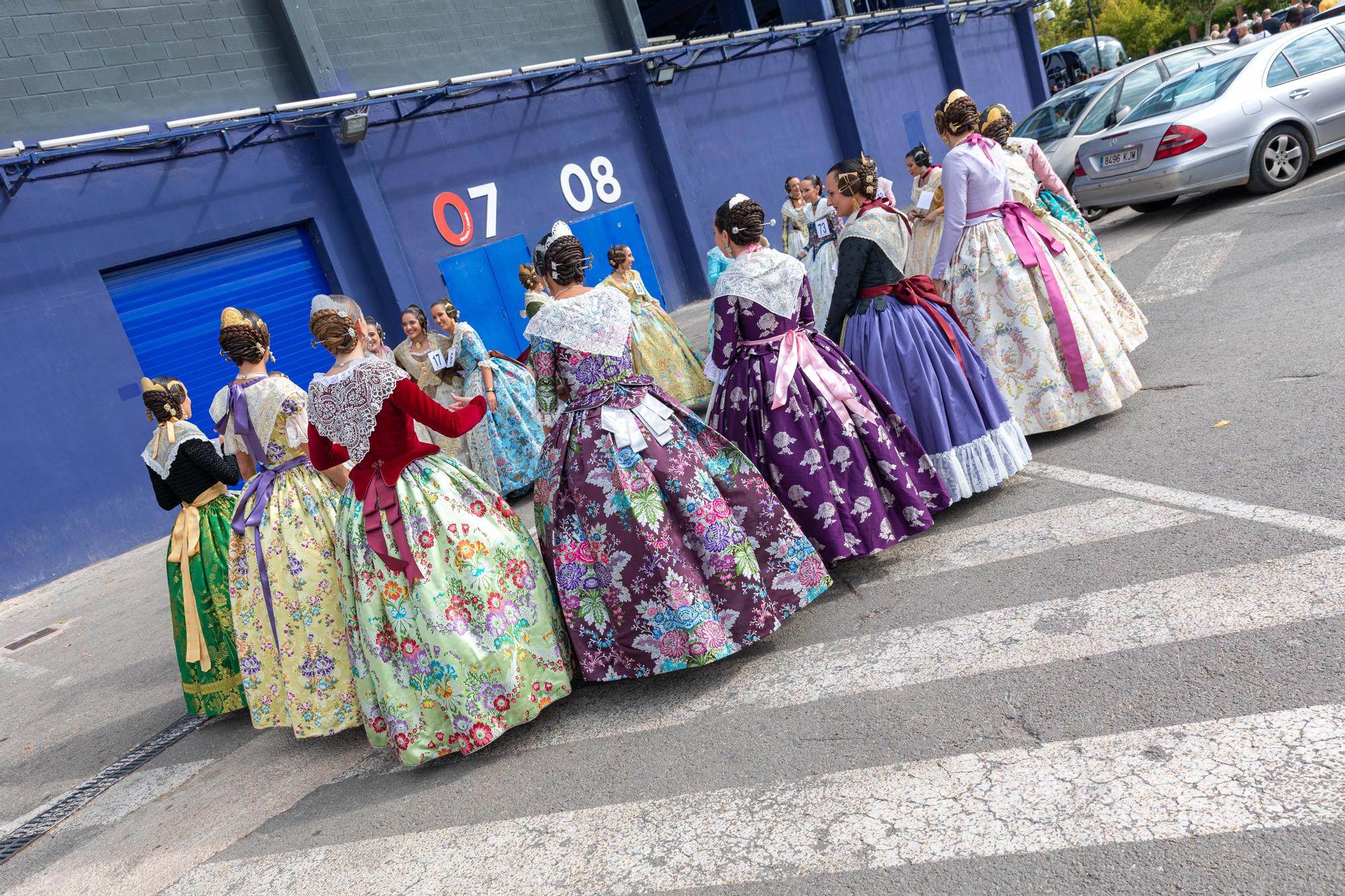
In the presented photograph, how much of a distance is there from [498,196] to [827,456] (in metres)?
10.7

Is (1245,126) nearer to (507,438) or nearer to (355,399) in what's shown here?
(507,438)

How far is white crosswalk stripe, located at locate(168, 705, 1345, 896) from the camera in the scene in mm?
2508

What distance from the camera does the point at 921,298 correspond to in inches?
209

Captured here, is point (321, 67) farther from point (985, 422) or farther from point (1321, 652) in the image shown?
point (1321, 652)

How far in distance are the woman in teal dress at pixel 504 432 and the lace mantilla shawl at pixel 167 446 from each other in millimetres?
3337

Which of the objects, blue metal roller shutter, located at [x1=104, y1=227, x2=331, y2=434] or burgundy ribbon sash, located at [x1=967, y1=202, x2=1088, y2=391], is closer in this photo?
burgundy ribbon sash, located at [x1=967, y1=202, x2=1088, y2=391]

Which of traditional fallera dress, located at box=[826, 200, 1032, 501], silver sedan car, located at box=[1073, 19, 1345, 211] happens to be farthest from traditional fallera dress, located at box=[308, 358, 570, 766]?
silver sedan car, located at box=[1073, 19, 1345, 211]

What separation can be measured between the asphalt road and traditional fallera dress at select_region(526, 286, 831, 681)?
0.72 ft

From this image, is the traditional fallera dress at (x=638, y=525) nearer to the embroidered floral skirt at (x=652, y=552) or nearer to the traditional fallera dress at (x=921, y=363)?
the embroidered floral skirt at (x=652, y=552)

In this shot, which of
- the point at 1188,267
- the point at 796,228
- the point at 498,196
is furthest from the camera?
the point at 498,196

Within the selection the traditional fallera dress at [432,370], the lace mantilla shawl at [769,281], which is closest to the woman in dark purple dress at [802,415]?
the lace mantilla shawl at [769,281]

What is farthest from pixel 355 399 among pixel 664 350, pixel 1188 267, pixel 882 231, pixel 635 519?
pixel 1188 267

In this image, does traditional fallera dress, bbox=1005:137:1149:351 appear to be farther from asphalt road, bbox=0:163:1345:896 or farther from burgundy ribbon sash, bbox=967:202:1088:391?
asphalt road, bbox=0:163:1345:896

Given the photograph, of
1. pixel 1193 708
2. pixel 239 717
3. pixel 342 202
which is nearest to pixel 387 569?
pixel 239 717
